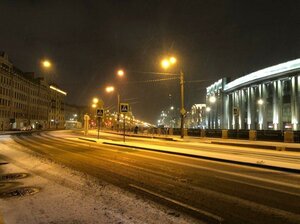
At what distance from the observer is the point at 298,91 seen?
86500 mm

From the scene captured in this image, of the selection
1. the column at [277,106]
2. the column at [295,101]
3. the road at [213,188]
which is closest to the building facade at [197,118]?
the column at [277,106]

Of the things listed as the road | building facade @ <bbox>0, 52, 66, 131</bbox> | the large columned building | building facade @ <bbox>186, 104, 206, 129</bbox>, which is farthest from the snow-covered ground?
building facade @ <bbox>186, 104, 206, 129</bbox>

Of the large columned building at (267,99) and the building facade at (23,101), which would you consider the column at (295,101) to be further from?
the building facade at (23,101)

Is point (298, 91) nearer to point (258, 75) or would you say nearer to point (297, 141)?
point (258, 75)

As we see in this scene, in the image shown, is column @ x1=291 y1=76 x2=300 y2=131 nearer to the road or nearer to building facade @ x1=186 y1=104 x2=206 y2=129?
building facade @ x1=186 y1=104 x2=206 y2=129

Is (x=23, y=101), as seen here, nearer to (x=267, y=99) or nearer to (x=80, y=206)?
(x=267, y=99)

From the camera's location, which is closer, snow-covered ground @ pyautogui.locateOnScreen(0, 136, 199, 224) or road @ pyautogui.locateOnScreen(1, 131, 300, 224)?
snow-covered ground @ pyautogui.locateOnScreen(0, 136, 199, 224)

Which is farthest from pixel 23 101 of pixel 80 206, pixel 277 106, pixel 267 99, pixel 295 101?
pixel 80 206

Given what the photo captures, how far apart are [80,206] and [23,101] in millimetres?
105343

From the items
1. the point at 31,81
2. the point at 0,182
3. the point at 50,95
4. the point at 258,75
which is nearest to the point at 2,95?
the point at 31,81

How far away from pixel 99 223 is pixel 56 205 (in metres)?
1.84

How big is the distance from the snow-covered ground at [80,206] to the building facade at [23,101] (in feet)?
244

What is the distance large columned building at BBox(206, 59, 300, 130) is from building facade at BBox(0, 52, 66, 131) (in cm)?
Result: 5327

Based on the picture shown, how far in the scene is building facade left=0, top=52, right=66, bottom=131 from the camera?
90312 millimetres
